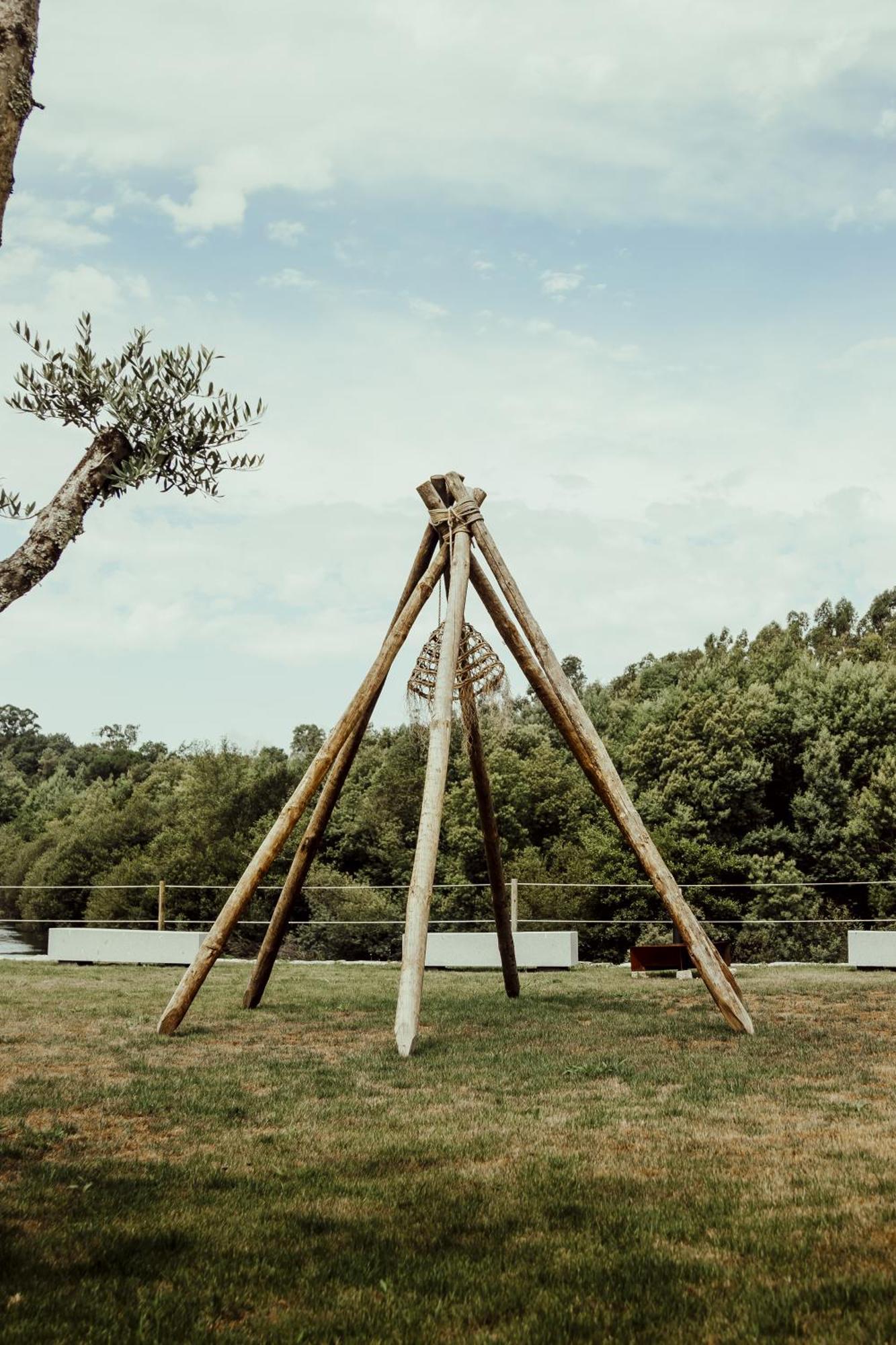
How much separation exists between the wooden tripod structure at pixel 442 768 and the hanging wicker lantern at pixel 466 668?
0.11m

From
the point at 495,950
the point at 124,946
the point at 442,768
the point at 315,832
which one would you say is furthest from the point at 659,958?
the point at 124,946

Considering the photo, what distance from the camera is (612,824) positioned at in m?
39.2

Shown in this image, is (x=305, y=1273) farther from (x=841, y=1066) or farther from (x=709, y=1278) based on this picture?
(x=841, y=1066)

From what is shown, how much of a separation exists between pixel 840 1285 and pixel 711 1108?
282cm

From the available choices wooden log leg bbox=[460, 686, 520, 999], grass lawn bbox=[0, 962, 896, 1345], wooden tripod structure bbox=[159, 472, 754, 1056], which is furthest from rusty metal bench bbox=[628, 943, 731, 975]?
grass lawn bbox=[0, 962, 896, 1345]

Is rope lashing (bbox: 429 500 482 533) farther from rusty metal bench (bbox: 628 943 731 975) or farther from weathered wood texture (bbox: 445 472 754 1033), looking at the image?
rusty metal bench (bbox: 628 943 731 975)

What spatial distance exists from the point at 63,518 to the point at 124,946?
48.6ft

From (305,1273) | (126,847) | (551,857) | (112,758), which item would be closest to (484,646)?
(305,1273)

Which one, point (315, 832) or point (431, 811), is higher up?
point (431, 811)

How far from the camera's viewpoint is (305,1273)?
3.77 metres

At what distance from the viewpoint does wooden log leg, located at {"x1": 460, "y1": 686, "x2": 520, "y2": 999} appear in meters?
10.6

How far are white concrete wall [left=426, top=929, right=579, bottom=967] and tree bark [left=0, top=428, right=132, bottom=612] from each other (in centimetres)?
1268

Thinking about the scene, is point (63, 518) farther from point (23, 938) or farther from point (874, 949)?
point (23, 938)

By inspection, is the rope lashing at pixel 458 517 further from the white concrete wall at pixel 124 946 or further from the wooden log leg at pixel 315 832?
the white concrete wall at pixel 124 946
